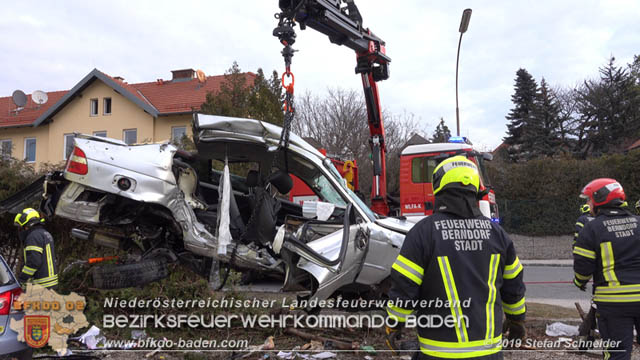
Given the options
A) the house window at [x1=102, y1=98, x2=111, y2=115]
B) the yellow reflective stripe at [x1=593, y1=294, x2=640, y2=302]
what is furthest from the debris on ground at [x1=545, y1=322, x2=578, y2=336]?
the house window at [x1=102, y1=98, x2=111, y2=115]

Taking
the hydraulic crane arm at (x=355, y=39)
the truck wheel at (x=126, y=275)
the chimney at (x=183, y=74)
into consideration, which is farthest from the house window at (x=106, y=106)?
the truck wheel at (x=126, y=275)

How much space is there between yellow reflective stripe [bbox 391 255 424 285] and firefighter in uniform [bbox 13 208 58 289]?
4319 millimetres

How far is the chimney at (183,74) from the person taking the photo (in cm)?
2954

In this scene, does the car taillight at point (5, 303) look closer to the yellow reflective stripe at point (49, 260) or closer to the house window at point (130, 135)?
the yellow reflective stripe at point (49, 260)

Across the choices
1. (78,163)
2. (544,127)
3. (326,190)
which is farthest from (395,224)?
(544,127)

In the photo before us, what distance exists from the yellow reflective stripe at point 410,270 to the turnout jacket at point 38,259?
14.1 feet

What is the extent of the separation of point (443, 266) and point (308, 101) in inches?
951

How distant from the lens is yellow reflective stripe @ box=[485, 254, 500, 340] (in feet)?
8.68

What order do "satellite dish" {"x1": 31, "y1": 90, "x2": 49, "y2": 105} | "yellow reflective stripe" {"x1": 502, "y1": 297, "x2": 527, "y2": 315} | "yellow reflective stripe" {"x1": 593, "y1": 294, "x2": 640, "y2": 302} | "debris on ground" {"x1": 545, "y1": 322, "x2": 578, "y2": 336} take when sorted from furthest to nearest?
"satellite dish" {"x1": 31, "y1": 90, "x2": 49, "y2": 105} → "debris on ground" {"x1": 545, "y1": 322, "x2": 578, "y2": 336} → "yellow reflective stripe" {"x1": 593, "y1": 294, "x2": 640, "y2": 302} → "yellow reflective stripe" {"x1": 502, "y1": 297, "x2": 527, "y2": 315}

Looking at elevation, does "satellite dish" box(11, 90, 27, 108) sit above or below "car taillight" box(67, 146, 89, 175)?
above

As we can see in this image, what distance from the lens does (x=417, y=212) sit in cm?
975

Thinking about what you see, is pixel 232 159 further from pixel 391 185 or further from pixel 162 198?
pixel 391 185

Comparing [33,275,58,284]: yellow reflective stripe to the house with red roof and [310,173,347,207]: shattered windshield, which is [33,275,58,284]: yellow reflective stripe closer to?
[310,173,347,207]: shattered windshield

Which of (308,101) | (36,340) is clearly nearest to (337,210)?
(36,340)
